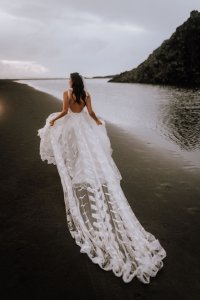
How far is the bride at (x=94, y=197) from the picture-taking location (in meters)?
4.16

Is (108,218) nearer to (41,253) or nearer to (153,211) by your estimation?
(41,253)

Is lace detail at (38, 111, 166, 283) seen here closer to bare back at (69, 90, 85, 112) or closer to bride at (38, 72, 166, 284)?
bride at (38, 72, 166, 284)

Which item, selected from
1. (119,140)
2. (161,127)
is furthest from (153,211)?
(161,127)

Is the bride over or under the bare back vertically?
under

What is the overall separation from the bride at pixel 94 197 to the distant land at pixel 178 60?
85386 millimetres

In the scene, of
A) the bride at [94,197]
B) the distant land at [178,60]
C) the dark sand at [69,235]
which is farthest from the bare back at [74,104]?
the distant land at [178,60]

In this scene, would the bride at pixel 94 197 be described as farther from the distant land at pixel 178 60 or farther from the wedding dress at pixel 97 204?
the distant land at pixel 178 60

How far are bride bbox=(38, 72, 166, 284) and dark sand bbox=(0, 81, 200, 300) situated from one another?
19 centimetres

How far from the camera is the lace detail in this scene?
13.6 feet

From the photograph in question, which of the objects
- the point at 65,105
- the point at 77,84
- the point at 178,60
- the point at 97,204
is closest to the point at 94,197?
the point at 97,204

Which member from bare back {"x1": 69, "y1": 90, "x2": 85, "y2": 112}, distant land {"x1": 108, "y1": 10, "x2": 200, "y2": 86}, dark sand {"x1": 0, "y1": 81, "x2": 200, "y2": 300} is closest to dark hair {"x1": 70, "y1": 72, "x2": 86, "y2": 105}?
bare back {"x1": 69, "y1": 90, "x2": 85, "y2": 112}

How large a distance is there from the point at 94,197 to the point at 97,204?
23 centimetres

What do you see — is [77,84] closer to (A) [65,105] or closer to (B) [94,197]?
(A) [65,105]

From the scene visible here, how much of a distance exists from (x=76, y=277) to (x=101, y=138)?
3139 mm
